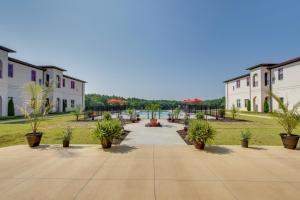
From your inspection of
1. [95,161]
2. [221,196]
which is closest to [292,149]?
[221,196]

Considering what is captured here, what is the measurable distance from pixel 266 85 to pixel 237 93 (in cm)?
860

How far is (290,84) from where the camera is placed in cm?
2231

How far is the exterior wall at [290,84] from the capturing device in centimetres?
2125

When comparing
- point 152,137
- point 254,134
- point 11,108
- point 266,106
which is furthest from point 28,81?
point 266,106

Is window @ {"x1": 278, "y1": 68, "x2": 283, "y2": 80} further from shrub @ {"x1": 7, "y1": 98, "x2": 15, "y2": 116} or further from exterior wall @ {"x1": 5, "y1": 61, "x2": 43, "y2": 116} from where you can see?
shrub @ {"x1": 7, "y1": 98, "x2": 15, "y2": 116}

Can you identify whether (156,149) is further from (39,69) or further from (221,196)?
(39,69)

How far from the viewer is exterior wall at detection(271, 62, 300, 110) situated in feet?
69.7

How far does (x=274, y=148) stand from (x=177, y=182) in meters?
5.97

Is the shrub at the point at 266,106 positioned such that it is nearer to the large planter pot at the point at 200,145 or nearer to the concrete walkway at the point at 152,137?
the concrete walkway at the point at 152,137

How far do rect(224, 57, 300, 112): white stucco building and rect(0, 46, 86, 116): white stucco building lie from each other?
28996mm

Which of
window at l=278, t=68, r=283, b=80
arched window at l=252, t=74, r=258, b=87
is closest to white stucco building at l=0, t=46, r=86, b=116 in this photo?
window at l=278, t=68, r=283, b=80

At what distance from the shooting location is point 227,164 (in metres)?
5.27

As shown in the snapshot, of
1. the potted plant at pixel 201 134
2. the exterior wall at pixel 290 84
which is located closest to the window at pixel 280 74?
the exterior wall at pixel 290 84

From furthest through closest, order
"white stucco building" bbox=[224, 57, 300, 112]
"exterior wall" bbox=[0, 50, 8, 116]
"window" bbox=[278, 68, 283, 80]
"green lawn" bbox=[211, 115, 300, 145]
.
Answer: "window" bbox=[278, 68, 283, 80] < "white stucco building" bbox=[224, 57, 300, 112] < "exterior wall" bbox=[0, 50, 8, 116] < "green lawn" bbox=[211, 115, 300, 145]
